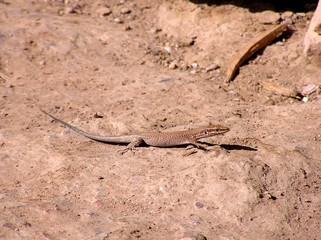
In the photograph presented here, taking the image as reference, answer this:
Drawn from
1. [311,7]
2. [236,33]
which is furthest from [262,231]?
[311,7]

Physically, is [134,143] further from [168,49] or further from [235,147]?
[168,49]

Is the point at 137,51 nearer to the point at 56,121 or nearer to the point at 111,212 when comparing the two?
the point at 56,121

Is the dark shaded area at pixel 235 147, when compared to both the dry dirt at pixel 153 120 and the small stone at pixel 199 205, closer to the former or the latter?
the dry dirt at pixel 153 120

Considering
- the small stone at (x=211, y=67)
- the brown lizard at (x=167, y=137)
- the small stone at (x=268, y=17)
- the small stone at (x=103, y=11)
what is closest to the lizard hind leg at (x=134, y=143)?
the brown lizard at (x=167, y=137)

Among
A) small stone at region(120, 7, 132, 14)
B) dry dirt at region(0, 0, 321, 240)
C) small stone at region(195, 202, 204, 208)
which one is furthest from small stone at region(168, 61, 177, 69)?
small stone at region(195, 202, 204, 208)

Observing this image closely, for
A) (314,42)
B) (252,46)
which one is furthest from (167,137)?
(314,42)
